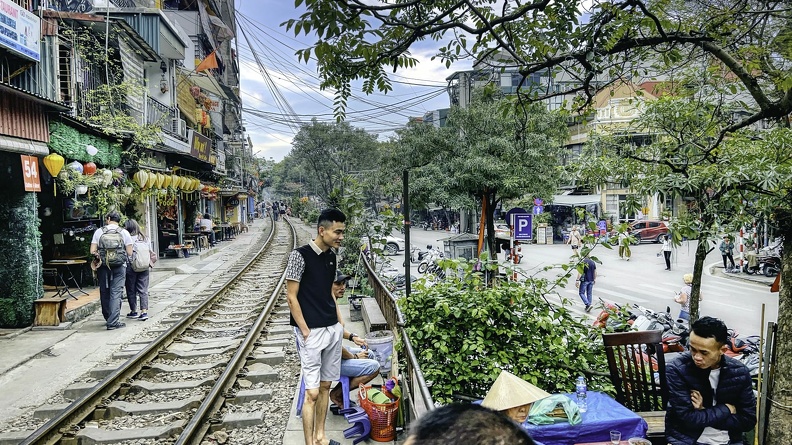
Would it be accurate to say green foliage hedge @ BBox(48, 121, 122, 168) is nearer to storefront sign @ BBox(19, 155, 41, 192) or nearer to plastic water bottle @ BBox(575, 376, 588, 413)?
storefront sign @ BBox(19, 155, 41, 192)

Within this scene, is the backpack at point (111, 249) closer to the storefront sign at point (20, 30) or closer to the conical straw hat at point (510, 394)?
the storefront sign at point (20, 30)

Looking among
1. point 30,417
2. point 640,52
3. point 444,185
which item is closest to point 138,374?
point 30,417

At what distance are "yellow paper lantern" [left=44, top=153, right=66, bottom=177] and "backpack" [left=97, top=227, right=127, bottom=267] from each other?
2028 millimetres

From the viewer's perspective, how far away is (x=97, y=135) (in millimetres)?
11578

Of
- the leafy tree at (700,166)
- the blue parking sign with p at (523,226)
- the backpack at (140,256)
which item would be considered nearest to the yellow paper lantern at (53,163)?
the backpack at (140,256)

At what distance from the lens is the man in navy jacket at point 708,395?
357 cm

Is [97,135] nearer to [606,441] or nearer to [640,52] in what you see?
[640,52]

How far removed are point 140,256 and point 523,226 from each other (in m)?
9.06

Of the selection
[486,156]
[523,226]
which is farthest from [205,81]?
[523,226]

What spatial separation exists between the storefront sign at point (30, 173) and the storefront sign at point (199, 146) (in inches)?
454

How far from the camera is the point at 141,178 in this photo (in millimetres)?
13797

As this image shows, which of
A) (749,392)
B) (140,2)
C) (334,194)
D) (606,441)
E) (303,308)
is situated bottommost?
(606,441)

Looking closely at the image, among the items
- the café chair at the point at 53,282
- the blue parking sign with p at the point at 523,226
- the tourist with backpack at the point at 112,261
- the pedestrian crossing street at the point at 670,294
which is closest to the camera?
the tourist with backpack at the point at 112,261

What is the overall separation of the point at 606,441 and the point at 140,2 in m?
23.6
